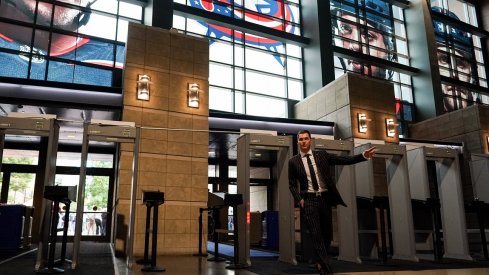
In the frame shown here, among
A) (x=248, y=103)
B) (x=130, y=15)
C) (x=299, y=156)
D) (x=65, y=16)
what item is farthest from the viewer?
(x=248, y=103)

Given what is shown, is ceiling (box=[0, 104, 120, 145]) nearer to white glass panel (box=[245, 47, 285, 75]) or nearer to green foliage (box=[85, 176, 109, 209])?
green foliage (box=[85, 176, 109, 209])

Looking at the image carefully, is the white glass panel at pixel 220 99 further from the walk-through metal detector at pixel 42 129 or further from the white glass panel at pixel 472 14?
the white glass panel at pixel 472 14

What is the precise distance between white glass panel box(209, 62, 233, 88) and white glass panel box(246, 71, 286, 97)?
68 cm

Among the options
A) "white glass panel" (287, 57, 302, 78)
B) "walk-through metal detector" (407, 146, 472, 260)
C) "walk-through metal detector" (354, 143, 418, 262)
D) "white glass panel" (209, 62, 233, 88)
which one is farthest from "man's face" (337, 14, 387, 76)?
"walk-through metal detector" (354, 143, 418, 262)

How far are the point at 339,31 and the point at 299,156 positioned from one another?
523 inches

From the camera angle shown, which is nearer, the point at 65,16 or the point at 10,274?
the point at 10,274

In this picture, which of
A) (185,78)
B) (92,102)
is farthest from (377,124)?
(92,102)

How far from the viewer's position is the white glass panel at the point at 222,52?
13661mm

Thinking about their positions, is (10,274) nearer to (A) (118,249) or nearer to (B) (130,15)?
(A) (118,249)

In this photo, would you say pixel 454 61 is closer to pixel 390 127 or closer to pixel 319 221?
pixel 390 127

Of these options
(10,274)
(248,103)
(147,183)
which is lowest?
(10,274)

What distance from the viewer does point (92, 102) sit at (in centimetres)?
860

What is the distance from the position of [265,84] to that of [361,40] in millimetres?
5401

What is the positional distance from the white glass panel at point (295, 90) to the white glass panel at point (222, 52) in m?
2.44
